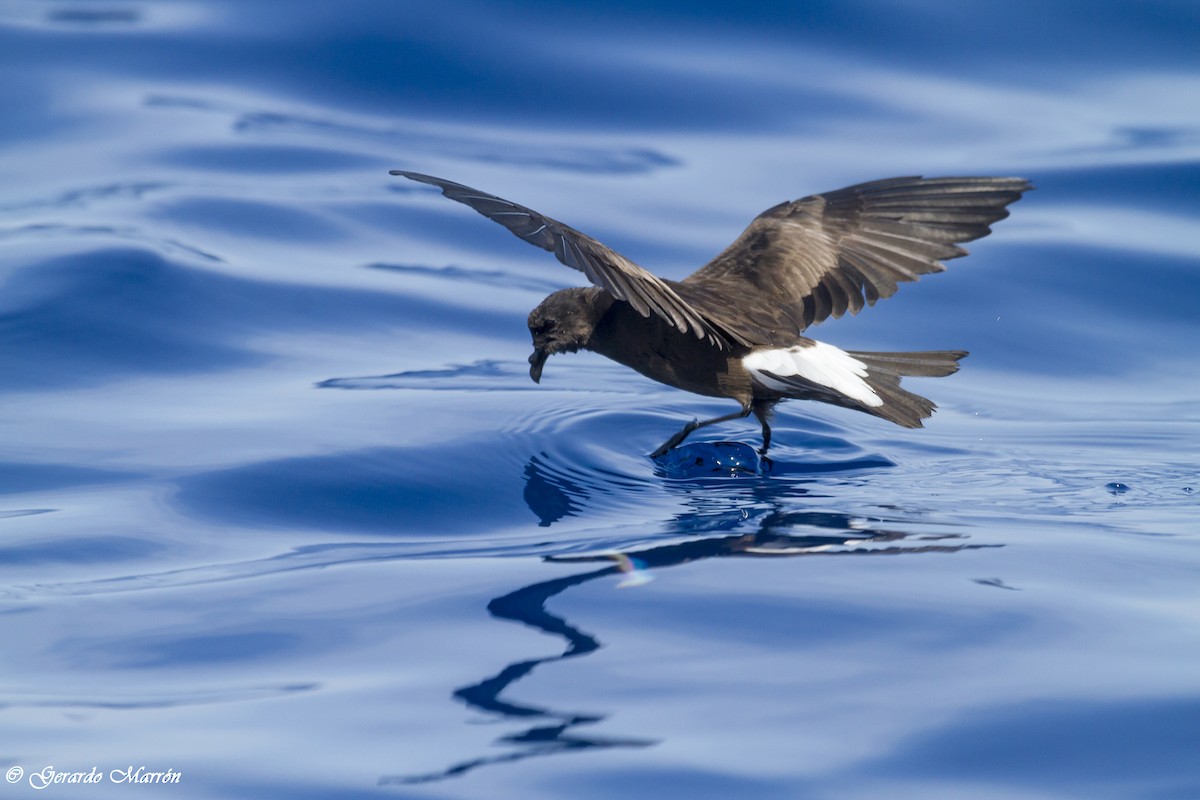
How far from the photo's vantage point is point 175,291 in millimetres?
7445

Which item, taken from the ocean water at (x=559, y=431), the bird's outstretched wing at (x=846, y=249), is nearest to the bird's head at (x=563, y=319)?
the ocean water at (x=559, y=431)

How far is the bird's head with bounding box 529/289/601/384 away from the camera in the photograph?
613cm

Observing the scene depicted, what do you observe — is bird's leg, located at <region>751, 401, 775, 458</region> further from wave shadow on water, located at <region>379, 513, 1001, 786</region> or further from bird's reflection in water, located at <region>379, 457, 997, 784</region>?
wave shadow on water, located at <region>379, 513, 1001, 786</region>

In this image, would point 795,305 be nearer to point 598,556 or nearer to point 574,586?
point 598,556

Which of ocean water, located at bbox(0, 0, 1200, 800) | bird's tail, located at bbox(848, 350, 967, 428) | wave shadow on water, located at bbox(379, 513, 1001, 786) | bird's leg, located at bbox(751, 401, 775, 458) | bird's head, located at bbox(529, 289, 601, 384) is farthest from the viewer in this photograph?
bird's head, located at bbox(529, 289, 601, 384)

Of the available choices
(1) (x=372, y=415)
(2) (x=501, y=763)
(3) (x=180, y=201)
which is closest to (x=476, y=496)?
(1) (x=372, y=415)

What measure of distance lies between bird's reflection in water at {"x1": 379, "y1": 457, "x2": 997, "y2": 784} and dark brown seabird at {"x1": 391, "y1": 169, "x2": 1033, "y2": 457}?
0.52 m

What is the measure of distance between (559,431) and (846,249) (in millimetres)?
1552

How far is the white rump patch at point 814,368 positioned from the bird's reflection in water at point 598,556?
1.44 feet

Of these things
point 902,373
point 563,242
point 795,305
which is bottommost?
point 902,373

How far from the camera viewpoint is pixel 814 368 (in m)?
5.64

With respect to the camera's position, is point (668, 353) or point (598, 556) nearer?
point (598, 556)
